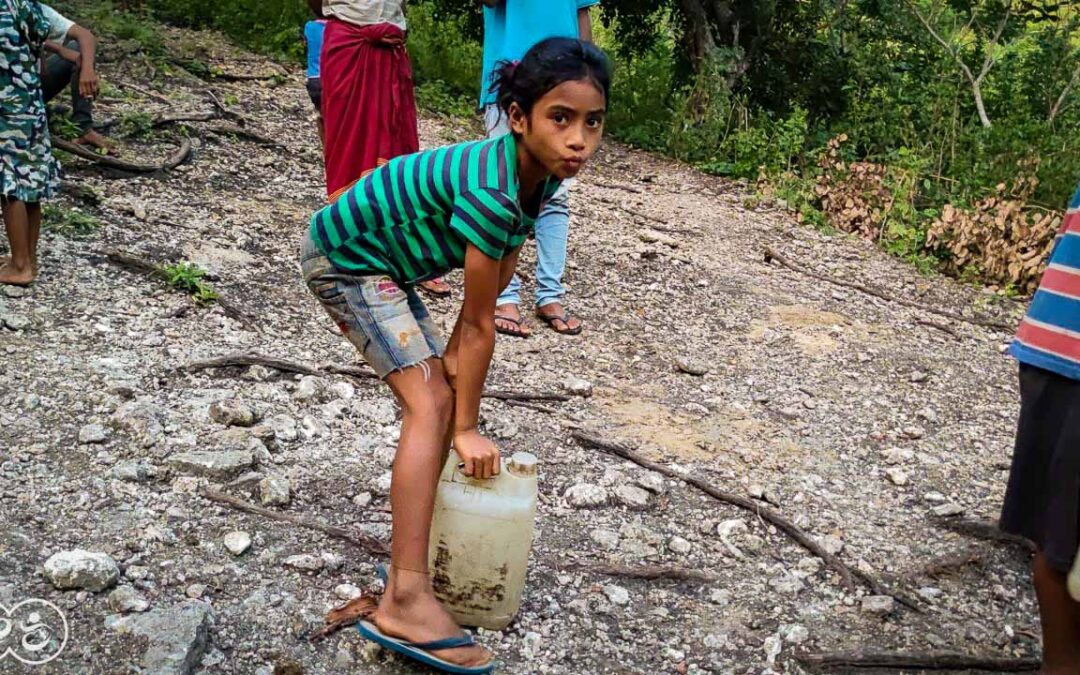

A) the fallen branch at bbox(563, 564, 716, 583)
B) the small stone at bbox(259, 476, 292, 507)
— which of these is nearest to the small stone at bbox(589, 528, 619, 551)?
the fallen branch at bbox(563, 564, 716, 583)

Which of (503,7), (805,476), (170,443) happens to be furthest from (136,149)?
(805,476)

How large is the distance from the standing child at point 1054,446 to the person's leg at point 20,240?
3297 mm

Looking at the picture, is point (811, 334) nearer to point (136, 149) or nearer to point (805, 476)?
point (805, 476)

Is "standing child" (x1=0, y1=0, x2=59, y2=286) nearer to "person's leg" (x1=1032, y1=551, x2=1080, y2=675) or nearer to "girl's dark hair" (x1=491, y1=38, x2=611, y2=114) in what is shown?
"girl's dark hair" (x1=491, y1=38, x2=611, y2=114)

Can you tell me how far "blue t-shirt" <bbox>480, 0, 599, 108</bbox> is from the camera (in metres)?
3.94

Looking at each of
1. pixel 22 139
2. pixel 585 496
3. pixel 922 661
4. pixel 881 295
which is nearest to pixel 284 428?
pixel 585 496

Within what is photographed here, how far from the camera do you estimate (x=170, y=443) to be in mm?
2945

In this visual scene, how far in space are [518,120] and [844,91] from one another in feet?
22.6

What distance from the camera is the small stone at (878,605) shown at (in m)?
2.68

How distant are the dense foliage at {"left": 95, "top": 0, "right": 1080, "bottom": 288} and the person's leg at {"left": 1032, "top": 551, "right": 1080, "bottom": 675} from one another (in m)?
4.38

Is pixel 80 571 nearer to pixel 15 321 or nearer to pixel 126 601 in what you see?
pixel 126 601

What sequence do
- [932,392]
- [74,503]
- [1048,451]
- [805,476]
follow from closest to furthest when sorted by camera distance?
[1048,451]
[74,503]
[805,476]
[932,392]

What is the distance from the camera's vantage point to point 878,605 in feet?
8.84

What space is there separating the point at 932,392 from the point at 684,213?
8.42ft
